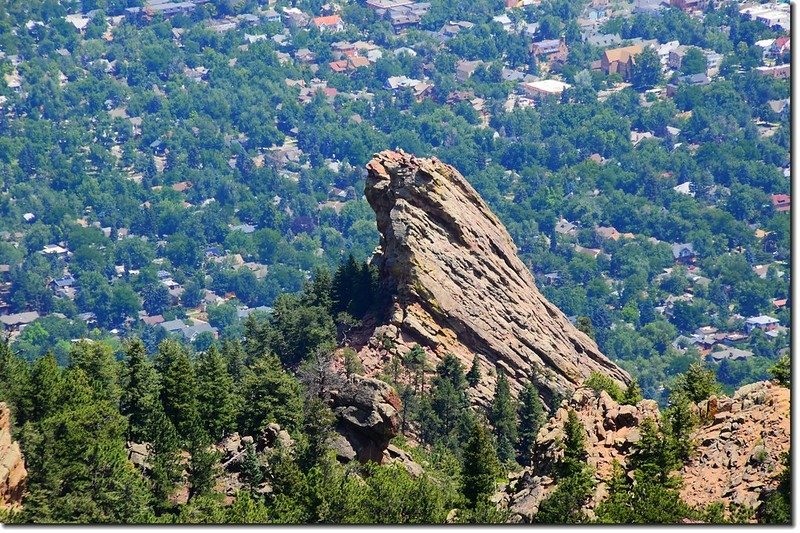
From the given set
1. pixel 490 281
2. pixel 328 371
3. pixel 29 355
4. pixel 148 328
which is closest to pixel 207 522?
pixel 328 371

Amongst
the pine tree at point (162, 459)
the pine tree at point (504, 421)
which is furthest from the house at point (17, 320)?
the pine tree at point (162, 459)

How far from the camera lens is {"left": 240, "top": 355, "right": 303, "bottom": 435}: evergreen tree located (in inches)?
2635

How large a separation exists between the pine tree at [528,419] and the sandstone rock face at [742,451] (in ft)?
54.5

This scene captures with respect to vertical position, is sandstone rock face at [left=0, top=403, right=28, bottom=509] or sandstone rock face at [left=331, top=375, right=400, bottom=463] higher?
sandstone rock face at [left=0, top=403, right=28, bottom=509]

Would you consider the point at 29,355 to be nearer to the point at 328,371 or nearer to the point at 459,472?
the point at 328,371

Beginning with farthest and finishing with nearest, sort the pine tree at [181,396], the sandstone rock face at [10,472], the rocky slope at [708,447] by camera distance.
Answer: the pine tree at [181,396], the sandstone rock face at [10,472], the rocky slope at [708,447]

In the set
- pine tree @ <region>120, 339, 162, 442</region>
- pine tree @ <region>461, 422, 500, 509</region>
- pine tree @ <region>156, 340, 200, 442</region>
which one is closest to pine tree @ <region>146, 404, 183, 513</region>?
pine tree @ <region>120, 339, 162, 442</region>

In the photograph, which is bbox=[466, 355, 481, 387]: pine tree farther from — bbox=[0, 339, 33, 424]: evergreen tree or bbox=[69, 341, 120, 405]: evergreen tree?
bbox=[0, 339, 33, 424]: evergreen tree

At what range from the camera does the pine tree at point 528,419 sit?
76438 millimetres

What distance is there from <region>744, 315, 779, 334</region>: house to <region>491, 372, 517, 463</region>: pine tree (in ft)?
371

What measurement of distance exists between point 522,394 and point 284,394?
1377 centimetres

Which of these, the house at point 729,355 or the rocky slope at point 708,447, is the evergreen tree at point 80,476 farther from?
the house at point 729,355

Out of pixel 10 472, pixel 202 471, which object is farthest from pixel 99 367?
pixel 10 472

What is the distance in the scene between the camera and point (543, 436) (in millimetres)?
62219
